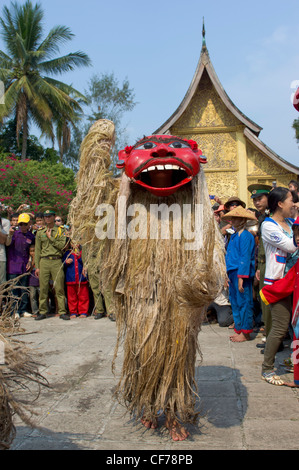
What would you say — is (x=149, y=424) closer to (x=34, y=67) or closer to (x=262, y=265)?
(x=262, y=265)

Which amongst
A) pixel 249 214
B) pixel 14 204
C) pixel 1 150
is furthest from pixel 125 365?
pixel 1 150

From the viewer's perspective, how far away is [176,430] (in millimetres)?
2830

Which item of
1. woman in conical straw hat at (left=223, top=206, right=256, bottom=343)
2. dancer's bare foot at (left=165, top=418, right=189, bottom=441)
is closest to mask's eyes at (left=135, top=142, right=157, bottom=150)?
dancer's bare foot at (left=165, top=418, right=189, bottom=441)

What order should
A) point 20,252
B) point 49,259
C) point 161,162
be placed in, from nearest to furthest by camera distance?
point 161,162, point 49,259, point 20,252

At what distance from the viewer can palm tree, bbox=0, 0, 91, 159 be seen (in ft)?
65.1

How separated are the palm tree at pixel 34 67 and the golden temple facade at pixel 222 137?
10946 mm

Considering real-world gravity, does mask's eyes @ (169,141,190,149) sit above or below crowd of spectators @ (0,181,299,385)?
above

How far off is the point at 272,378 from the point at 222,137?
314 inches

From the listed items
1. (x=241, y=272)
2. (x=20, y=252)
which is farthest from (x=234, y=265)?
(x=20, y=252)

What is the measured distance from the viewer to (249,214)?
5.36 meters

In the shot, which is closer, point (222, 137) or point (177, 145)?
point (177, 145)

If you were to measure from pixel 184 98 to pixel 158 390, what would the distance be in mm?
9045

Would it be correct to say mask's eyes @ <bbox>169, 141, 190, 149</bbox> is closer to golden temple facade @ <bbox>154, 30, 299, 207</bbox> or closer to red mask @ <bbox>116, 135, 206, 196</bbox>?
red mask @ <bbox>116, 135, 206, 196</bbox>

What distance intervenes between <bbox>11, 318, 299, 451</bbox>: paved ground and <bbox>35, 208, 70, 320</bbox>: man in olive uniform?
2176 millimetres
